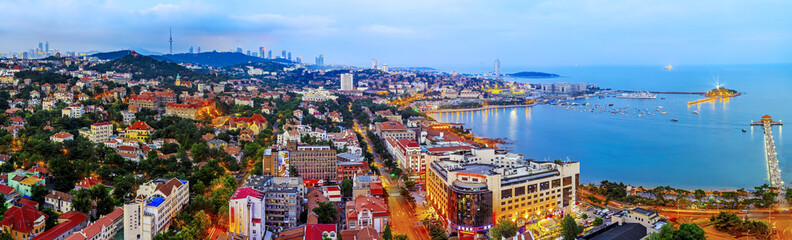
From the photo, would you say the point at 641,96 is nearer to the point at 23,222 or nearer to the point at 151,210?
the point at 151,210

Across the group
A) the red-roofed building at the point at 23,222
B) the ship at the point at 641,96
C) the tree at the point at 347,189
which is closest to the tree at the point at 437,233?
the tree at the point at 347,189

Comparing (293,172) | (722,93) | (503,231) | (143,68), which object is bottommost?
(503,231)

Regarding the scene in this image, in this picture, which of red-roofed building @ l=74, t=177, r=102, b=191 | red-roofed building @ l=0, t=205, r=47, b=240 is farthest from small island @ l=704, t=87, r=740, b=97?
red-roofed building @ l=0, t=205, r=47, b=240

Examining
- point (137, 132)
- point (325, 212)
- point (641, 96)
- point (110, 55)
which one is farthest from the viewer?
point (110, 55)

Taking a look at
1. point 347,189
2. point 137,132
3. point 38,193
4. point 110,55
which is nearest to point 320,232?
point 347,189

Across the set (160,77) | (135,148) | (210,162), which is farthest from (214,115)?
(160,77)

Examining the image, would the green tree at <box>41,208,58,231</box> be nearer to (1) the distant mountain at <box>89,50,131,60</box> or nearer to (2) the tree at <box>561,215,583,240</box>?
(2) the tree at <box>561,215,583,240</box>

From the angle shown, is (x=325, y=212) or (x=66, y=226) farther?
(x=325, y=212)

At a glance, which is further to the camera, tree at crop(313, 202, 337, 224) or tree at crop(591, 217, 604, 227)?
tree at crop(591, 217, 604, 227)
